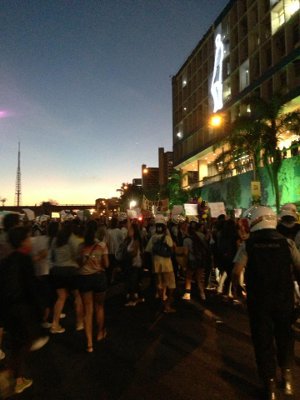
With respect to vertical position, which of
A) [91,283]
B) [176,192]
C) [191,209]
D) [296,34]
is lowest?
[91,283]

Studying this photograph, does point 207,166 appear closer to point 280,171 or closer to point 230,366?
point 280,171

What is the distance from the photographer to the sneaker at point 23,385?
15.1 ft

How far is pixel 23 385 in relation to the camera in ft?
15.4

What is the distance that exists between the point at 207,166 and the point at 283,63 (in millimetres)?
20496

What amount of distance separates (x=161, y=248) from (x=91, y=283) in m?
Result: 2.65

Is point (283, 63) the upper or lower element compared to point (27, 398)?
upper

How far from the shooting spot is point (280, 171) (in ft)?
73.7

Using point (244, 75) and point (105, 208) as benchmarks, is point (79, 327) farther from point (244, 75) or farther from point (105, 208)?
point (244, 75)

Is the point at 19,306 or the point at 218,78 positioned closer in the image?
the point at 19,306

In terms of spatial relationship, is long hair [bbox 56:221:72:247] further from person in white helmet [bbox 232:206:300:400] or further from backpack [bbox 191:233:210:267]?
backpack [bbox 191:233:210:267]

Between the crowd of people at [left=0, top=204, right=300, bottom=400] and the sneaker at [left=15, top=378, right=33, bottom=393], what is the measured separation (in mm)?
11

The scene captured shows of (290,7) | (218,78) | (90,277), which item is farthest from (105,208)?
(90,277)

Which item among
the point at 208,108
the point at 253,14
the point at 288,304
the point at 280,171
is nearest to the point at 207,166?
the point at 208,108

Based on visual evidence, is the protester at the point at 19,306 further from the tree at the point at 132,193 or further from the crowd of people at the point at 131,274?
the tree at the point at 132,193
